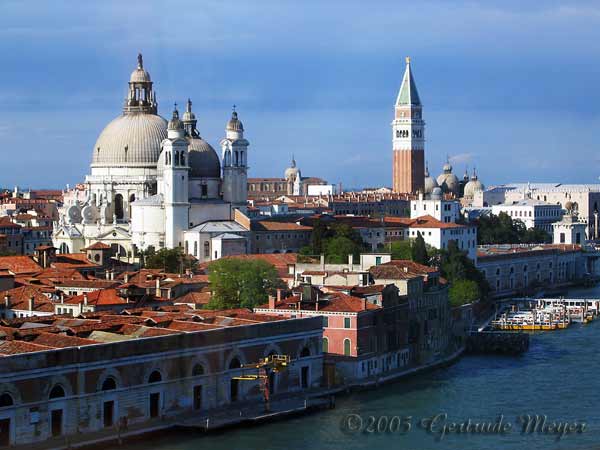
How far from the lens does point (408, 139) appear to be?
47.7 m

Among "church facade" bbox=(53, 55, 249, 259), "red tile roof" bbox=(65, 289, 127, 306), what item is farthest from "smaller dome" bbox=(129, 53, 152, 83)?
"red tile roof" bbox=(65, 289, 127, 306)

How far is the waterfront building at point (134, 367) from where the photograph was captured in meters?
12.2

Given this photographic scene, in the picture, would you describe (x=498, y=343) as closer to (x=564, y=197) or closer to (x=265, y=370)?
(x=265, y=370)

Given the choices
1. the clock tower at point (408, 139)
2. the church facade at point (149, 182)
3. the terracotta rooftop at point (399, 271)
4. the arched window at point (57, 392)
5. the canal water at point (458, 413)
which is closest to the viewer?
the arched window at point (57, 392)

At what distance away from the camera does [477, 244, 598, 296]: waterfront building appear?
29859 millimetres

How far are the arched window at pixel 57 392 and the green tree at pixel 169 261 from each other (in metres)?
11.3

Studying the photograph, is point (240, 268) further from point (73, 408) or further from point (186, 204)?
point (186, 204)

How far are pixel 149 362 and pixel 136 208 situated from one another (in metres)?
15.4

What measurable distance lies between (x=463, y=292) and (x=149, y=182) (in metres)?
8.86

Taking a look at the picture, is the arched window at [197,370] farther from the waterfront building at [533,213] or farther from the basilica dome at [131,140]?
the waterfront building at [533,213]

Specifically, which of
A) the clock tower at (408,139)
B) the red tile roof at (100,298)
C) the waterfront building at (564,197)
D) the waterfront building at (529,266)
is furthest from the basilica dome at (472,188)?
the red tile roof at (100,298)

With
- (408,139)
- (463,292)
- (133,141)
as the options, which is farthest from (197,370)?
(408,139)

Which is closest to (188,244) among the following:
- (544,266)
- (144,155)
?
(144,155)

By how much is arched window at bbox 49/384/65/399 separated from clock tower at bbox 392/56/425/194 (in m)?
35.2
